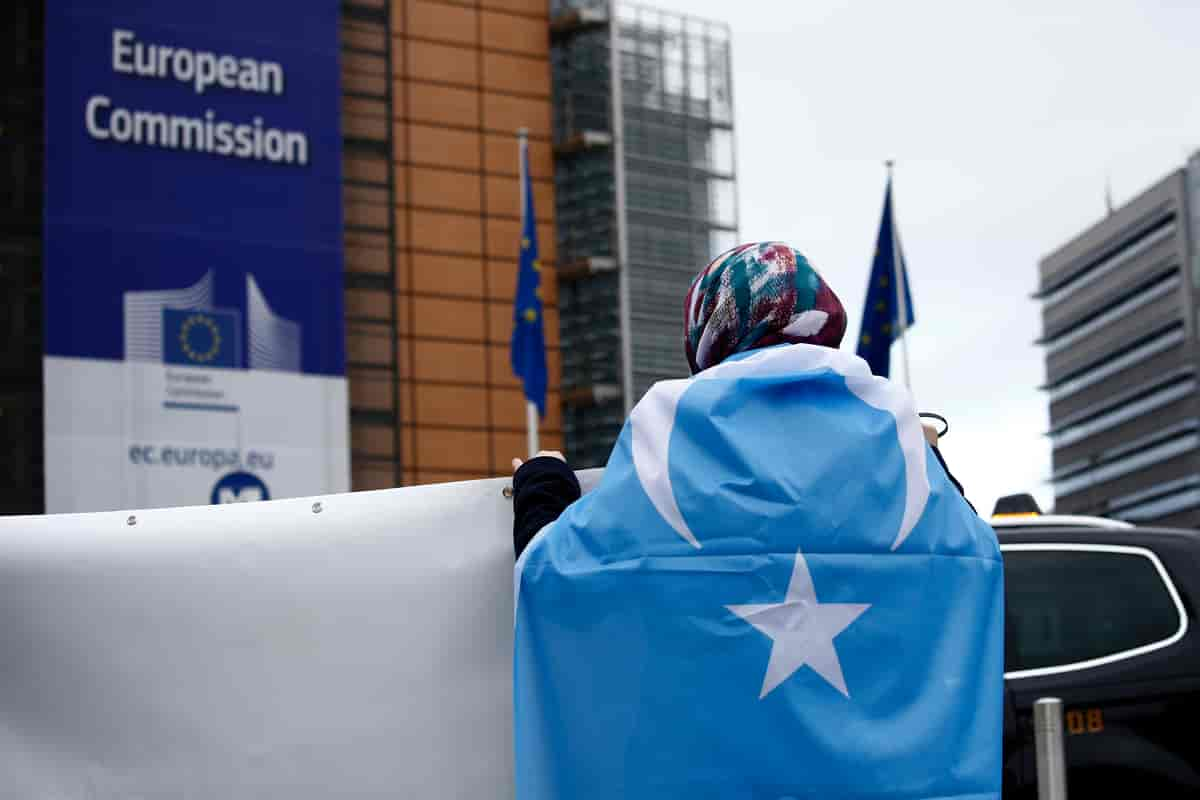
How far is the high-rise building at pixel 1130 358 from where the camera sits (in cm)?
12062

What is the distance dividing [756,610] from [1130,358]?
433ft

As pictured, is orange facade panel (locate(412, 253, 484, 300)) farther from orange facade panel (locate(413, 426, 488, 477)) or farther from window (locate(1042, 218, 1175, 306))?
window (locate(1042, 218, 1175, 306))

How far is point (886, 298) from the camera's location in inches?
1115

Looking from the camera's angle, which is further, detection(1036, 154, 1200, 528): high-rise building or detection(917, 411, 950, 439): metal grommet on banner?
detection(1036, 154, 1200, 528): high-rise building

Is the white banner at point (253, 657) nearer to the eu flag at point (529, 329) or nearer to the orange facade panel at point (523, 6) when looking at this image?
the eu flag at point (529, 329)

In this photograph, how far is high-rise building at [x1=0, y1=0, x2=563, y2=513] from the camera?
41406mm

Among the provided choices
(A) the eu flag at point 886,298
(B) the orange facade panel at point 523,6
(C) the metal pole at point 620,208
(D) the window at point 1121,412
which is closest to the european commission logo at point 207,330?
(C) the metal pole at point 620,208

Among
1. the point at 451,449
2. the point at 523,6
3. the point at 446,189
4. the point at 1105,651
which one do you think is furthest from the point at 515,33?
the point at 1105,651

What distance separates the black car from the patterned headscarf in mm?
3435

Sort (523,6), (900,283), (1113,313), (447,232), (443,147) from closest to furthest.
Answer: (900,283), (447,232), (443,147), (523,6), (1113,313)

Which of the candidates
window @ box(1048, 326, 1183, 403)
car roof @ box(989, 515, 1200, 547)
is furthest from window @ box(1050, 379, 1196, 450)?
car roof @ box(989, 515, 1200, 547)

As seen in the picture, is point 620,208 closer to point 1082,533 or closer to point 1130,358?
point 1082,533

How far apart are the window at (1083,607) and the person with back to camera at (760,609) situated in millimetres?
3563

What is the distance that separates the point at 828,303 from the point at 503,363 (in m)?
41.3
